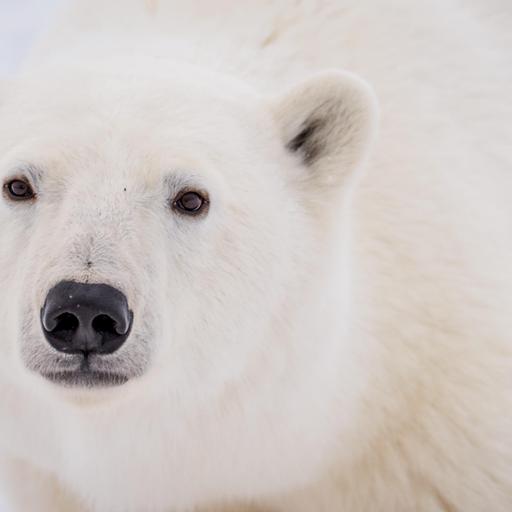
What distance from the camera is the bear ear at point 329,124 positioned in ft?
7.75

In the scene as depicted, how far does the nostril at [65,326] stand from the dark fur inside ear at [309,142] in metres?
0.80

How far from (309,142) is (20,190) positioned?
746 millimetres

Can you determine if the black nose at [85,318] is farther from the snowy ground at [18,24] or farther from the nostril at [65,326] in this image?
the snowy ground at [18,24]

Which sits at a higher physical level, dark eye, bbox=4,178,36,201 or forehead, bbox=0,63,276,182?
forehead, bbox=0,63,276,182

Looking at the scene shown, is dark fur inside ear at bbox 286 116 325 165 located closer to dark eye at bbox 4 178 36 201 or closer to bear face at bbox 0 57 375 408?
bear face at bbox 0 57 375 408

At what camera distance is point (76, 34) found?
3.31m

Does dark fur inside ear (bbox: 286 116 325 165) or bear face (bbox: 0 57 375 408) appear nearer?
bear face (bbox: 0 57 375 408)

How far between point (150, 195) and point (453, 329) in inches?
43.2

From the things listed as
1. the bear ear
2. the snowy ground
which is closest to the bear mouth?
the bear ear

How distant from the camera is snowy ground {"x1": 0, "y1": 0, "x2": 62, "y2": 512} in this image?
5.73m

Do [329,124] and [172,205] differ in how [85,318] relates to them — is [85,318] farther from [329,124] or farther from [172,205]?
[329,124]

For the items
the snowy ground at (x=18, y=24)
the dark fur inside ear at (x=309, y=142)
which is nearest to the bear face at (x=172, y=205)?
the dark fur inside ear at (x=309, y=142)

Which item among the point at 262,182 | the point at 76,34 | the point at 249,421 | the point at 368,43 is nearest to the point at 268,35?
the point at 368,43

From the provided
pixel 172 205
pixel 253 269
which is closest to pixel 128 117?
pixel 172 205
